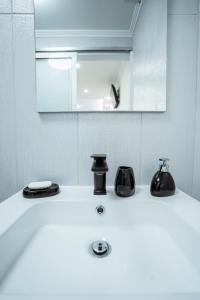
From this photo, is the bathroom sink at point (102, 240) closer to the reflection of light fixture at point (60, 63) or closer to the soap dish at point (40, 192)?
the soap dish at point (40, 192)

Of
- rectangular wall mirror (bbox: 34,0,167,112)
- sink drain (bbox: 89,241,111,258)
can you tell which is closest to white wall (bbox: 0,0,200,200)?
rectangular wall mirror (bbox: 34,0,167,112)

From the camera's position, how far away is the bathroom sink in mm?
379

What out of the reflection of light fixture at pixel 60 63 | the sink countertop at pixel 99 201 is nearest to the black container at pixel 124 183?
the sink countertop at pixel 99 201

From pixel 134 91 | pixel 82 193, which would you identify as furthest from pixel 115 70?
pixel 82 193

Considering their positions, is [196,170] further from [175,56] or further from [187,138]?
[175,56]

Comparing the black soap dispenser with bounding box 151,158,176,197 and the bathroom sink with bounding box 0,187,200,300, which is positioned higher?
the black soap dispenser with bounding box 151,158,176,197

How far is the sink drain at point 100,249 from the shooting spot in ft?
1.68

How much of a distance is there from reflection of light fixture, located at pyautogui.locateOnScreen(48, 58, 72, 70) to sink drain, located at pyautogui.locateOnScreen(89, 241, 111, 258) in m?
0.69

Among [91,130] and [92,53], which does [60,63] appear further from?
[91,130]

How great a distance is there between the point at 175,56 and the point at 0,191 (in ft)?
3.24

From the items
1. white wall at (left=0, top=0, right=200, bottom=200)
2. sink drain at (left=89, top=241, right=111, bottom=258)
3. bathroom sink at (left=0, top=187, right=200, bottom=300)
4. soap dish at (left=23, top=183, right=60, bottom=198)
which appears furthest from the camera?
white wall at (left=0, top=0, right=200, bottom=200)

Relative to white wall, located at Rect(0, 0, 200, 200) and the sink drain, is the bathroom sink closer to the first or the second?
the sink drain

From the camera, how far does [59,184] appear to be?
823mm

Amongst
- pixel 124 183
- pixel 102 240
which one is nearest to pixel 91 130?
pixel 124 183
